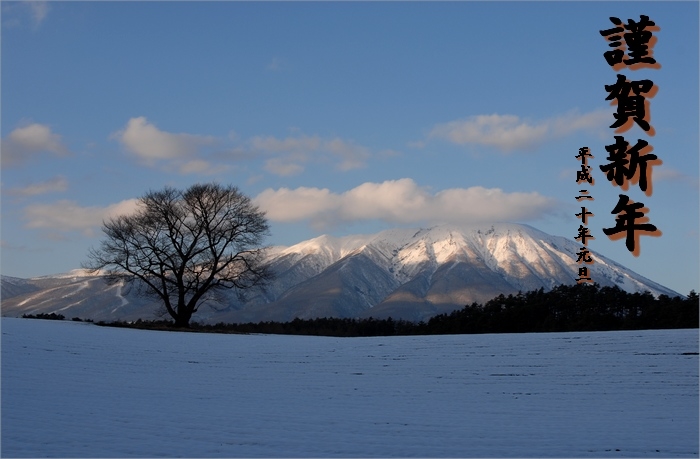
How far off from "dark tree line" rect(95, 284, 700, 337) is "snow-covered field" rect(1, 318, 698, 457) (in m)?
16.0

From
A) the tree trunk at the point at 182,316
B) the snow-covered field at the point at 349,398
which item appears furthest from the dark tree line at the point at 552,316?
the snow-covered field at the point at 349,398

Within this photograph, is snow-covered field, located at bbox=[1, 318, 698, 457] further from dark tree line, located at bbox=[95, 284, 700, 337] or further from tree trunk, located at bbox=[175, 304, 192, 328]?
dark tree line, located at bbox=[95, 284, 700, 337]

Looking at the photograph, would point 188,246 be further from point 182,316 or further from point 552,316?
point 552,316

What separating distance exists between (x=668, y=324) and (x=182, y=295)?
3229 cm

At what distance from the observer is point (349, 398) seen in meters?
20.5

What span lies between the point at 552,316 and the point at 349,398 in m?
40.1

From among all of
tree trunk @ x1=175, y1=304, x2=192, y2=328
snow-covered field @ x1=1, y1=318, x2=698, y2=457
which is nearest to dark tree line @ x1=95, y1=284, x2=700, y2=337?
tree trunk @ x1=175, y1=304, x2=192, y2=328

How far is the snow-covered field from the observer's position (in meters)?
14.1

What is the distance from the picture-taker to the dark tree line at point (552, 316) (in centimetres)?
5062

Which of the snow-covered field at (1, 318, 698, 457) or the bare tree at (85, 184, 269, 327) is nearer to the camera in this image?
the snow-covered field at (1, 318, 698, 457)

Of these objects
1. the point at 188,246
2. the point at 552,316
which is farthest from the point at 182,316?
the point at 552,316

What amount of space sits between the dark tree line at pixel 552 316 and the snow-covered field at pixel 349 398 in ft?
52.5

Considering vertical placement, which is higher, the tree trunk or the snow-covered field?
the tree trunk

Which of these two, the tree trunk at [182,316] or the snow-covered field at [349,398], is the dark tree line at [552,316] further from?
the snow-covered field at [349,398]
